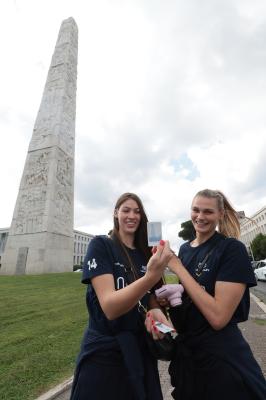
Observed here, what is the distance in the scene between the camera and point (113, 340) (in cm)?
147

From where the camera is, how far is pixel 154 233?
149 centimetres

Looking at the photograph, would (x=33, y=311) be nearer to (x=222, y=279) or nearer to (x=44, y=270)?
(x=222, y=279)

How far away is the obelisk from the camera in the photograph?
734 inches

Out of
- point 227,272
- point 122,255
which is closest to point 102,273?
point 122,255

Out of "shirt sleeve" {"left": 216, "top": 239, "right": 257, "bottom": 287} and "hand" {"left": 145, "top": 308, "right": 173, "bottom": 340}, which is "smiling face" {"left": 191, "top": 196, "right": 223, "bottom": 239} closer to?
"shirt sleeve" {"left": 216, "top": 239, "right": 257, "bottom": 287}

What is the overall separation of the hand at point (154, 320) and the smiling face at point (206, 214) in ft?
2.10

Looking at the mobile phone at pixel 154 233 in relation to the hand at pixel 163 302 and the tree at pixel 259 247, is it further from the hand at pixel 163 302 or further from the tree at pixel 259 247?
the tree at pixel 259 247

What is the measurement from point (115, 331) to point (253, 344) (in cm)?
458

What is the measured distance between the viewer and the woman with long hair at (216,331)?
4.74 feet

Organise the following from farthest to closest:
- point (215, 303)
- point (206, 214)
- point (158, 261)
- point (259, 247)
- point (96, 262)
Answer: point (259, 247) → point (206, 214) → point (96, 262) → point (215, 303) → point (158, 261)

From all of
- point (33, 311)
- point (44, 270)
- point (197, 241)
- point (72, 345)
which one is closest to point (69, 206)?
point (44, 270)

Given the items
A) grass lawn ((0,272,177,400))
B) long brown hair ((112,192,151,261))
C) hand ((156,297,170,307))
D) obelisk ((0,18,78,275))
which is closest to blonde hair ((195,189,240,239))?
long brown hair ((112,192,151,261))

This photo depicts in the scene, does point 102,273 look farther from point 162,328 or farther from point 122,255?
point 162,328

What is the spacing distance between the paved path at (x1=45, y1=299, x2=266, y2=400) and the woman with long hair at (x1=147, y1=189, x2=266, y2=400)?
2.08 m
